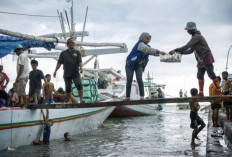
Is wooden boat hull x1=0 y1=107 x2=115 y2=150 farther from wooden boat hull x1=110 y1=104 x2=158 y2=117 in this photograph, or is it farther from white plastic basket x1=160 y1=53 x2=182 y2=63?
wooden boat hull x1=110 y1=104 x2=158 y2=117

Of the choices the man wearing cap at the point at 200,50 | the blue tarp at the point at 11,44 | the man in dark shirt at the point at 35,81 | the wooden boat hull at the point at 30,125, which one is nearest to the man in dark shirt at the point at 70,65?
the man in dark shirt at the point at 35,81

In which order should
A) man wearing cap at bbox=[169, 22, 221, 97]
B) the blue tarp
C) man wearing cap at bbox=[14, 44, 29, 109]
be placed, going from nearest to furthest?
man wearing cap at bbox=[169, 22, 221, 97] → man wearing cap at bbox=[14, 44, 29, 109] → the blue tarp

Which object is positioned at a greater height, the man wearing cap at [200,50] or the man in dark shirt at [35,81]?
the man wearing cap at [200,50]

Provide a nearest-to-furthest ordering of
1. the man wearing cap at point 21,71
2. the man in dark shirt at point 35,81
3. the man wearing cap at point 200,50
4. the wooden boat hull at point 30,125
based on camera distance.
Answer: the man wearing cap at point 200,50 < the man wearing cap at point 21,71 < the wooden boat hull at point 30,125 < the man in dark shirt at point 35,81

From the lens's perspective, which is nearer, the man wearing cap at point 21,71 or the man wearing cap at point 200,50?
the man wearing cap at point 200,50

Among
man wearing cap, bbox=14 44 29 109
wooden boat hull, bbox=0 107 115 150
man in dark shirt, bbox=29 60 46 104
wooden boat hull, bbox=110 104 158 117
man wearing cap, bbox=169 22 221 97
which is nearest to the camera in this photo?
man wearing cap, bbox=169 22 221 97

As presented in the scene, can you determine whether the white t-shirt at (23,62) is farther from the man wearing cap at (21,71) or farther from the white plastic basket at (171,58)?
the white plastic basket at (171,58)

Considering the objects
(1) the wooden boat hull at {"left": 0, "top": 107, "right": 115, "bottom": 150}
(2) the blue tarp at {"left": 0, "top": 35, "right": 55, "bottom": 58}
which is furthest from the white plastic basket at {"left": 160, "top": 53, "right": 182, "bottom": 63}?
(2) the blue tarp at {"left": 0, "top": 35, "right": 55, "bottom": 58}

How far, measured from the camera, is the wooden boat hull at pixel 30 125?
7.62 meters

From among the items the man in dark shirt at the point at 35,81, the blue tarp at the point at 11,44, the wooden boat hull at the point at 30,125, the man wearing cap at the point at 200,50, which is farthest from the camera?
the blue tarp at the point at 11,44

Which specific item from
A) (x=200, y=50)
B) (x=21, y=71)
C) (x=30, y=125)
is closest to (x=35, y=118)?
(x=30, y=125)

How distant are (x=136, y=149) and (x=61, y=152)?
2.38 m

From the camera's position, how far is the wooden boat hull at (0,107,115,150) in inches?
300

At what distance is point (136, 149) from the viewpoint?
8.37m
